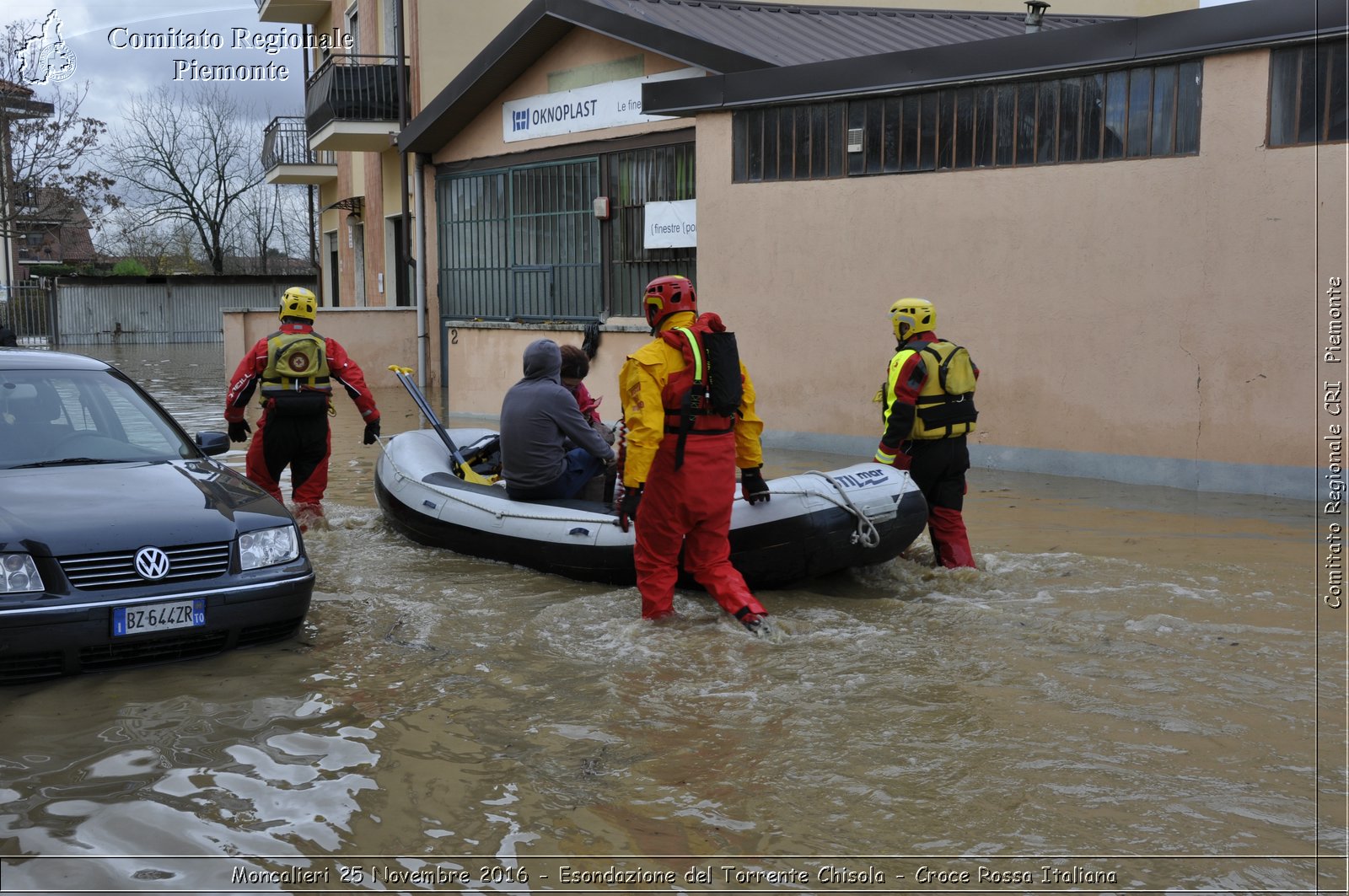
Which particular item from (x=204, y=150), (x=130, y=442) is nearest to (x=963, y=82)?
(x=130, y=442)

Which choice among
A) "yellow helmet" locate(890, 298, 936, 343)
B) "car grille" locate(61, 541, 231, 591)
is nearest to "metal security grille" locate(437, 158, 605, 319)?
"yellow helmet" locate(890, 298, 936, 343)

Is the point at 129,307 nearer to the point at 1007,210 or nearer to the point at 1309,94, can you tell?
the point at 1007,210

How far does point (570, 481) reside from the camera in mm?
7566

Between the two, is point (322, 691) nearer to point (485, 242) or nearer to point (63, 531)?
point (63, 531)

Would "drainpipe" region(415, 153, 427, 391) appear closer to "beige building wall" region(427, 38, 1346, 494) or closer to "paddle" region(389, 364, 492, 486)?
"beige building wall" region(427, 38, 1346, 494)

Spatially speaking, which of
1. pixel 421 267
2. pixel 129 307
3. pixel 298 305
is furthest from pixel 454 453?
pixel 129 307

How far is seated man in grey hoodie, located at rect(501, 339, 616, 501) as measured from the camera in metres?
7.29

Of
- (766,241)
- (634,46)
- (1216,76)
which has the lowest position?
(766,241)

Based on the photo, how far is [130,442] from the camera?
6141 mm

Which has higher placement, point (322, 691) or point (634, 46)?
point (634, 46)

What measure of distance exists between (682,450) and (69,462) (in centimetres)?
285

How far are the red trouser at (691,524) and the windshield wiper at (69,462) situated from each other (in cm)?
252

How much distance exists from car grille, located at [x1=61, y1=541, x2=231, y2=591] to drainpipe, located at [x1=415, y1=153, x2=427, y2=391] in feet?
46.1

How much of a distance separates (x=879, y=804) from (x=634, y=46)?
1153cm
